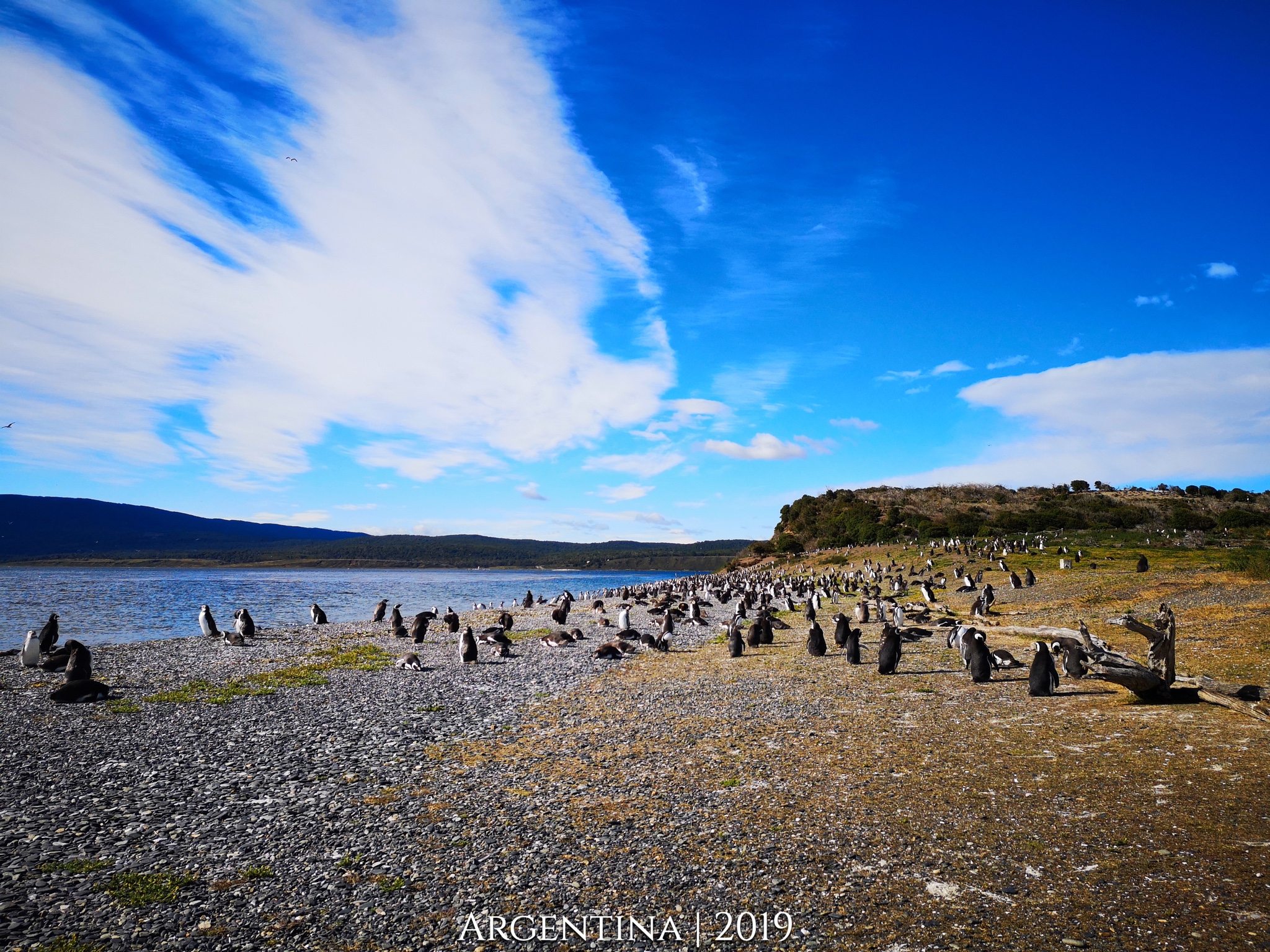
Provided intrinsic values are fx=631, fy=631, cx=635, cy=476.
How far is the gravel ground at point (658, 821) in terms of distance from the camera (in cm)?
508

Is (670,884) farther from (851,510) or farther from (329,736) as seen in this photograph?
(851,510)

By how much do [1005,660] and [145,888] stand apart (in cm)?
1579

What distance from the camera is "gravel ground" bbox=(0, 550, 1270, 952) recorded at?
16.7 ft

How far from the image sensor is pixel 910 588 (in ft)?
133

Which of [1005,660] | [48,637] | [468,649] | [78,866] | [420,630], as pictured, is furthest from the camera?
[420,630]

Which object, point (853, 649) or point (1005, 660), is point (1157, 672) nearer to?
point (1005, 660)

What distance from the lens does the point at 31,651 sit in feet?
61.0

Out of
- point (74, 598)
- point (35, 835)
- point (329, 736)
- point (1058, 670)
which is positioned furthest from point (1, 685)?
point (74, 598)

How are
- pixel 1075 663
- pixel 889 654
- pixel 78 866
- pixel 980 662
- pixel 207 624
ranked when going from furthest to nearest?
pixel 207 624
pixel 889 654
pixel 980 662
pixel 1075 663
pixel 78 866

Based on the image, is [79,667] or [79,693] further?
[79,667]

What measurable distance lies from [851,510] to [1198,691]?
98389 mm

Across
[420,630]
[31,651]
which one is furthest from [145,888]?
Result: [420,630]

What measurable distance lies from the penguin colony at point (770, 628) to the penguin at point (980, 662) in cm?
2

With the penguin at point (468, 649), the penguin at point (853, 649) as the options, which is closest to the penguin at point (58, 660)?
the penguin at point (468, 649)
